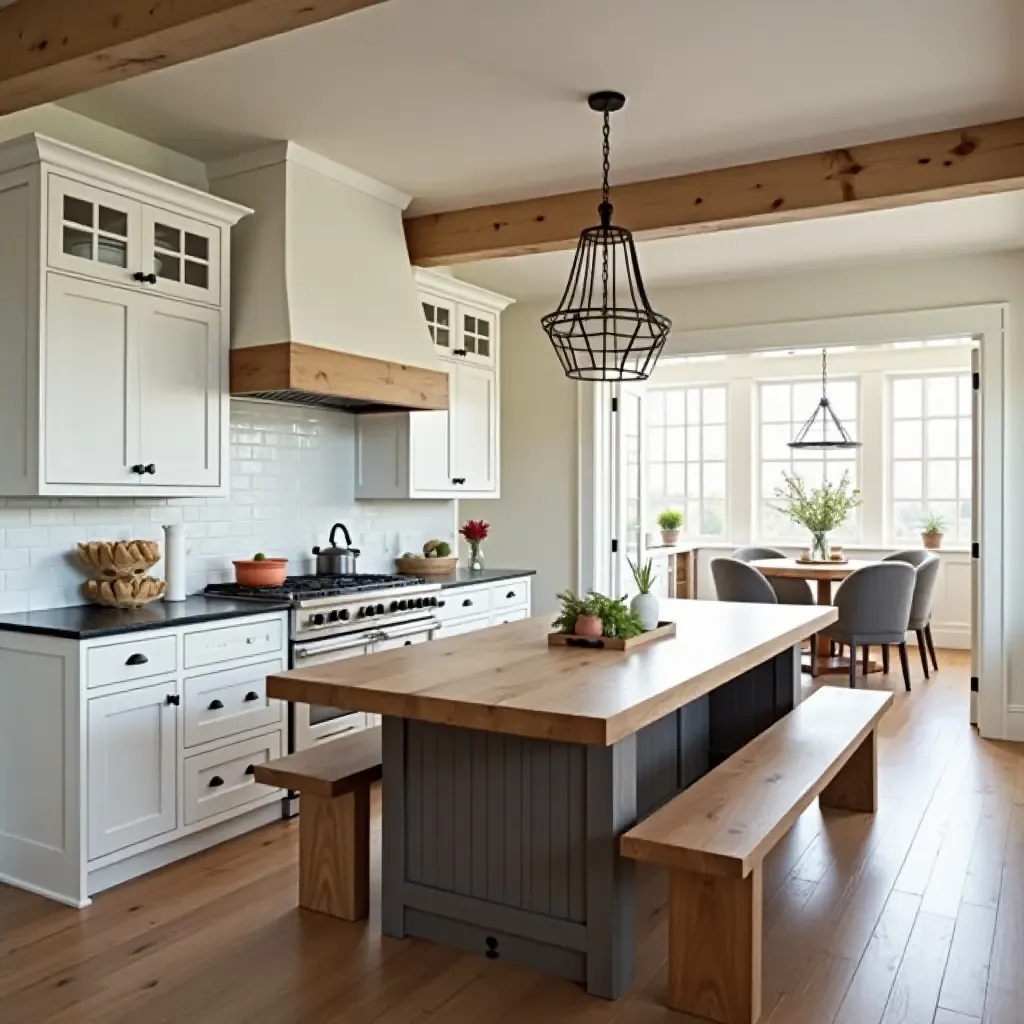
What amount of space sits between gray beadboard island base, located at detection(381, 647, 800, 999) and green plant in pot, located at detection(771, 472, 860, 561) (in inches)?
213

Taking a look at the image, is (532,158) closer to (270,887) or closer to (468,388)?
(468,388)

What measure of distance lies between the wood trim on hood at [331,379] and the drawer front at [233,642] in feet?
3.06

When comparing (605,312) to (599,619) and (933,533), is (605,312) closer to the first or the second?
(599,619)

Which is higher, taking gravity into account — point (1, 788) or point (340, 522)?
point (340, 522)

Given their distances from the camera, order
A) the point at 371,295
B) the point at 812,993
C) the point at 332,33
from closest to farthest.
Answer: the point at 812,993 → the point at 332,33 → the point at 371,295

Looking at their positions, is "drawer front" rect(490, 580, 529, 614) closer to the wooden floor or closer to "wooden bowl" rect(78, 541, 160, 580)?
the wooden floor

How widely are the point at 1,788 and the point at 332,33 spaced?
2641mm

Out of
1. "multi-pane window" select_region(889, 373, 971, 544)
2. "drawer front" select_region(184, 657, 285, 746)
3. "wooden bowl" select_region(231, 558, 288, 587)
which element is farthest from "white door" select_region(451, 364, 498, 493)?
"multi-pane window" select_region(889, 373, 971, 544)

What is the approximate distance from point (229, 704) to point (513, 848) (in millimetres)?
1375

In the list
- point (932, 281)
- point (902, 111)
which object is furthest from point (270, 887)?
point (932, 281)

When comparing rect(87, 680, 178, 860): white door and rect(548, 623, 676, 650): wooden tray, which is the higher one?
rect(548, 623, 676, 650): wooden tray

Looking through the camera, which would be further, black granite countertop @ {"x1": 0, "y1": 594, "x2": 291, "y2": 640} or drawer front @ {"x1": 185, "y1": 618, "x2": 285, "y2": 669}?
drawer front @ {"x1": 185, "y1": 618, "x2": 285, "y2": 669}

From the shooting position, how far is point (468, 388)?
557 cm

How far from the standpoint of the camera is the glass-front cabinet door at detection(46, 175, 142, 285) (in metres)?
3.32
